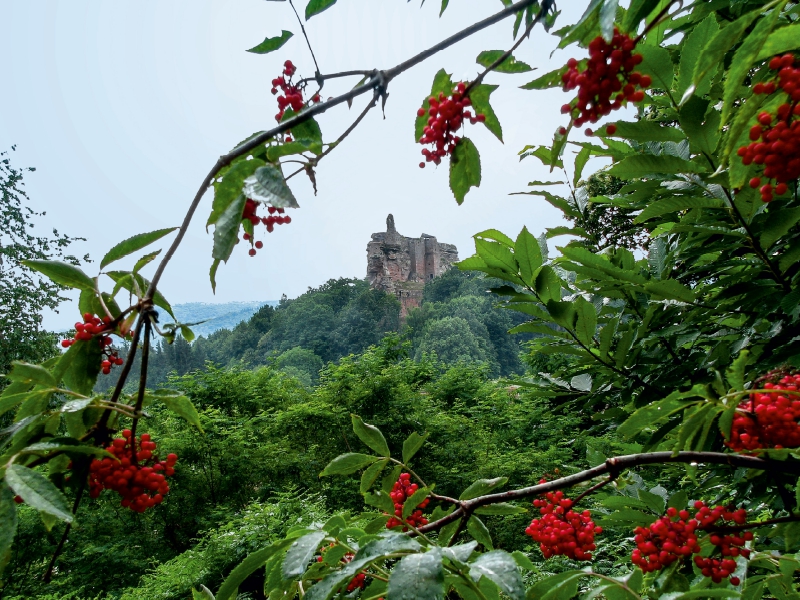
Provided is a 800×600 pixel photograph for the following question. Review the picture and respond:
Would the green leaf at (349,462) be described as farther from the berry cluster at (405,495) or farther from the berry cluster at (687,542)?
the berry cluster at (687,542)

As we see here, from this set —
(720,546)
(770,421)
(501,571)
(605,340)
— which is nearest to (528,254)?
(605,340)

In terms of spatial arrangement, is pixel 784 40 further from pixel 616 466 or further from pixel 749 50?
pixel 616 466

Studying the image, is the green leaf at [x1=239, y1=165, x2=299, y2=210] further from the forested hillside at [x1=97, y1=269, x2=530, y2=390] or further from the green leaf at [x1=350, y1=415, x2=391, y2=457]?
the forested hillside at [x1=97, y1=269, x2=530, y2=390]

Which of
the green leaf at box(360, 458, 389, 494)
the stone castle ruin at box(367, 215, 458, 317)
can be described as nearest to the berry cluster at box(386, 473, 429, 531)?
the green leaf at box(360, 458, 389, 494)

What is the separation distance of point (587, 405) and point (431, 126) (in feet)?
3.49

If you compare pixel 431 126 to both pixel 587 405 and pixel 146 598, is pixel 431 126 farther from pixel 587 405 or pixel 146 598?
pixel 146 598

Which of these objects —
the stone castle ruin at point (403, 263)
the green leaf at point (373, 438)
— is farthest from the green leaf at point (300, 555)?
the stone castle ruin at point (403, 263)

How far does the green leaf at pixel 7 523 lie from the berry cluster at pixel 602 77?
2.27ft

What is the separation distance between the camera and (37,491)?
496 mm

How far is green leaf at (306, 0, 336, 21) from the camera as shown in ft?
2.19

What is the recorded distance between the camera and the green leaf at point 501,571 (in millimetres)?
509

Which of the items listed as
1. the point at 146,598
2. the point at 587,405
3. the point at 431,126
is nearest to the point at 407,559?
the point at 431,126

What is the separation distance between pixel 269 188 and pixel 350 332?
37265mm

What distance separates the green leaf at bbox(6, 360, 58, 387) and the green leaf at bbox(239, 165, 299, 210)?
332 millimetres
